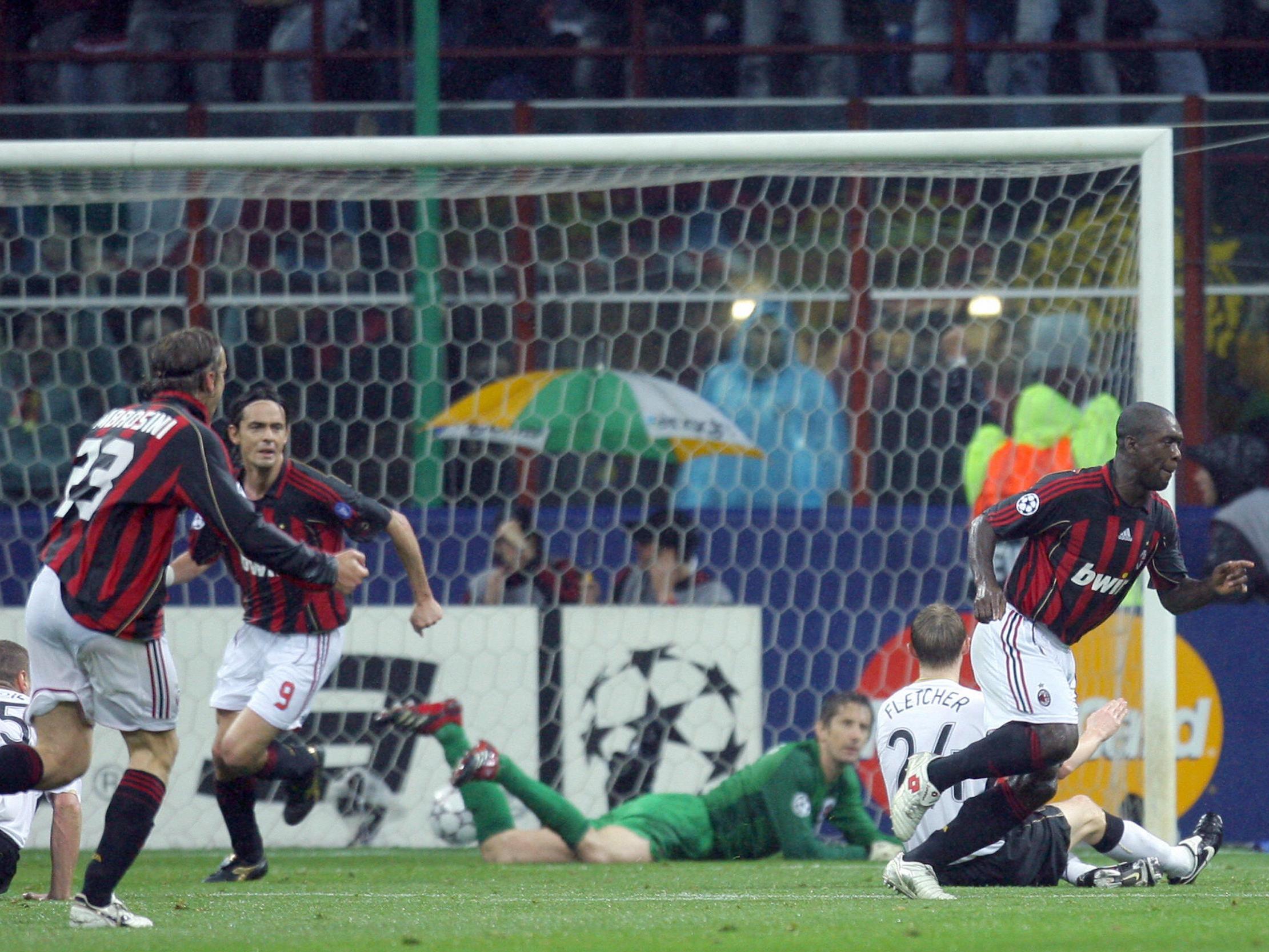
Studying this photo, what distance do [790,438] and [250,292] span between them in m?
2.83

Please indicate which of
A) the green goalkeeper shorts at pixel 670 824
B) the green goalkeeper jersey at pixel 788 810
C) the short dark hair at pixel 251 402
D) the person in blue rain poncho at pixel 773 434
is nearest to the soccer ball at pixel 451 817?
the green goalkeeper shorts at pixel 670 824

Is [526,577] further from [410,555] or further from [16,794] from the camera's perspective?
[16,794]

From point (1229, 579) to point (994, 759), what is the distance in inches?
38.3

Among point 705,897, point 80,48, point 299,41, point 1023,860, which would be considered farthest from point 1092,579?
point 80,48

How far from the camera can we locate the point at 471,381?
30.8 feet

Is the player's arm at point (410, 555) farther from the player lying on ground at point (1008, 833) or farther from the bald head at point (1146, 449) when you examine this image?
the bald head at point (1146, 449)

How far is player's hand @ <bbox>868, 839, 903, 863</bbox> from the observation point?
7.59m

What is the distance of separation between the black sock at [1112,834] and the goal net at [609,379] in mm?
1781

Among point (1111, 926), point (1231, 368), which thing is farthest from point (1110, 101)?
point (1111, 926)

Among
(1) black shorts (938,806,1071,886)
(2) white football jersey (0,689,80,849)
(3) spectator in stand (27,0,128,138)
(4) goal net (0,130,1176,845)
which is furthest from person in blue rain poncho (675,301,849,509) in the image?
(3) spectator in stand (27,0,128,138)

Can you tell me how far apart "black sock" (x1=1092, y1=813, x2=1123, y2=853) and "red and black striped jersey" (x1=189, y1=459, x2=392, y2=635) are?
9.32 feet

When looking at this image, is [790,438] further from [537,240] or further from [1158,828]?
[1158,828]

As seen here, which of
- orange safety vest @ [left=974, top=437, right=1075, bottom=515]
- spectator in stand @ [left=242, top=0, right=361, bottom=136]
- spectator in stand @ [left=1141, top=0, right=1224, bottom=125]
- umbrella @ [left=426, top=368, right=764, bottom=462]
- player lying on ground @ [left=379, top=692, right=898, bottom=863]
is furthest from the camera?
spectator in stand @ [left=242, top=0, right=361, bottom=136]

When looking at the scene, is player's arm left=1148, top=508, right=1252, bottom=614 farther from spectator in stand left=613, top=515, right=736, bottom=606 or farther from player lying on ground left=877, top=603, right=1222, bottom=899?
spectator in stand left=613, top=515, right=736, bottom=606
